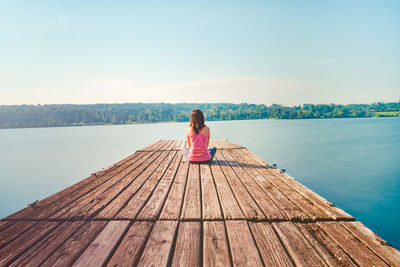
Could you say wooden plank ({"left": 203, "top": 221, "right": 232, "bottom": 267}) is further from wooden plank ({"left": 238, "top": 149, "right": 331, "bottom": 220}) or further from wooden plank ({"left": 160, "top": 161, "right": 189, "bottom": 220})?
wooden plank ({"left": 238, "top": 149, "right": 331, "bottom": 220})

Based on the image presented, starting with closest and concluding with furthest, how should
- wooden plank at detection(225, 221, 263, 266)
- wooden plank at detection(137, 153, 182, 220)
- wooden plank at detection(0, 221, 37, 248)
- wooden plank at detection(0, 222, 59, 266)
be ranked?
wooden plank at detection(225, 221, 263, 266) → wooden plank at detection(0, 222, 59, 266) → wooden plank at detection(0, 221, 37, 248) → wooden plank at detection(137, 153, 182, 220)

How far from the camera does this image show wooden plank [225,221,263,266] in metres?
1.60

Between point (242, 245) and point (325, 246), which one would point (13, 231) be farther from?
point (325, 246)

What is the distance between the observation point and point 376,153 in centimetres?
1680

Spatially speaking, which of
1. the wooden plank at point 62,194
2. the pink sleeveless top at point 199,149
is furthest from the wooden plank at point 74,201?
the pink sleeveless top at point 199,149

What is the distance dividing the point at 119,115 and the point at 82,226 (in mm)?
80383

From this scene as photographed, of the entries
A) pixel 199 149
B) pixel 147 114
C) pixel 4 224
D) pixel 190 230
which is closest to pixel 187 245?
pixel 190 230

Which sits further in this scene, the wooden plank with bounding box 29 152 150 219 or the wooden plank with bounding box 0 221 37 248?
the wooden plank with bounding box 29 152 150 219

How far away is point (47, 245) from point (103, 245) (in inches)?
20.2

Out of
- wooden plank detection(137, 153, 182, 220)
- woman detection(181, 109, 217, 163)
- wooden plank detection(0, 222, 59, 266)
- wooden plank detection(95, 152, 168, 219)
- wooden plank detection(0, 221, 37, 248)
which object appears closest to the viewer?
wooden plank detection(0, 222, 59, 266)

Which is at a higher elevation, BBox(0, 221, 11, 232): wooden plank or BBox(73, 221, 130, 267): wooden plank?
BBox(73, 221, 130, 267): wooden plank

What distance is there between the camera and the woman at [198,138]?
4.76 meters

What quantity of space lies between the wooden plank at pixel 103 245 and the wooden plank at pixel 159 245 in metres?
0.30

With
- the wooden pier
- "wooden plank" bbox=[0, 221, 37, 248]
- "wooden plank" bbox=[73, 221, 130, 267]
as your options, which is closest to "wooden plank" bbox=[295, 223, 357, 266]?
the wooden pier
